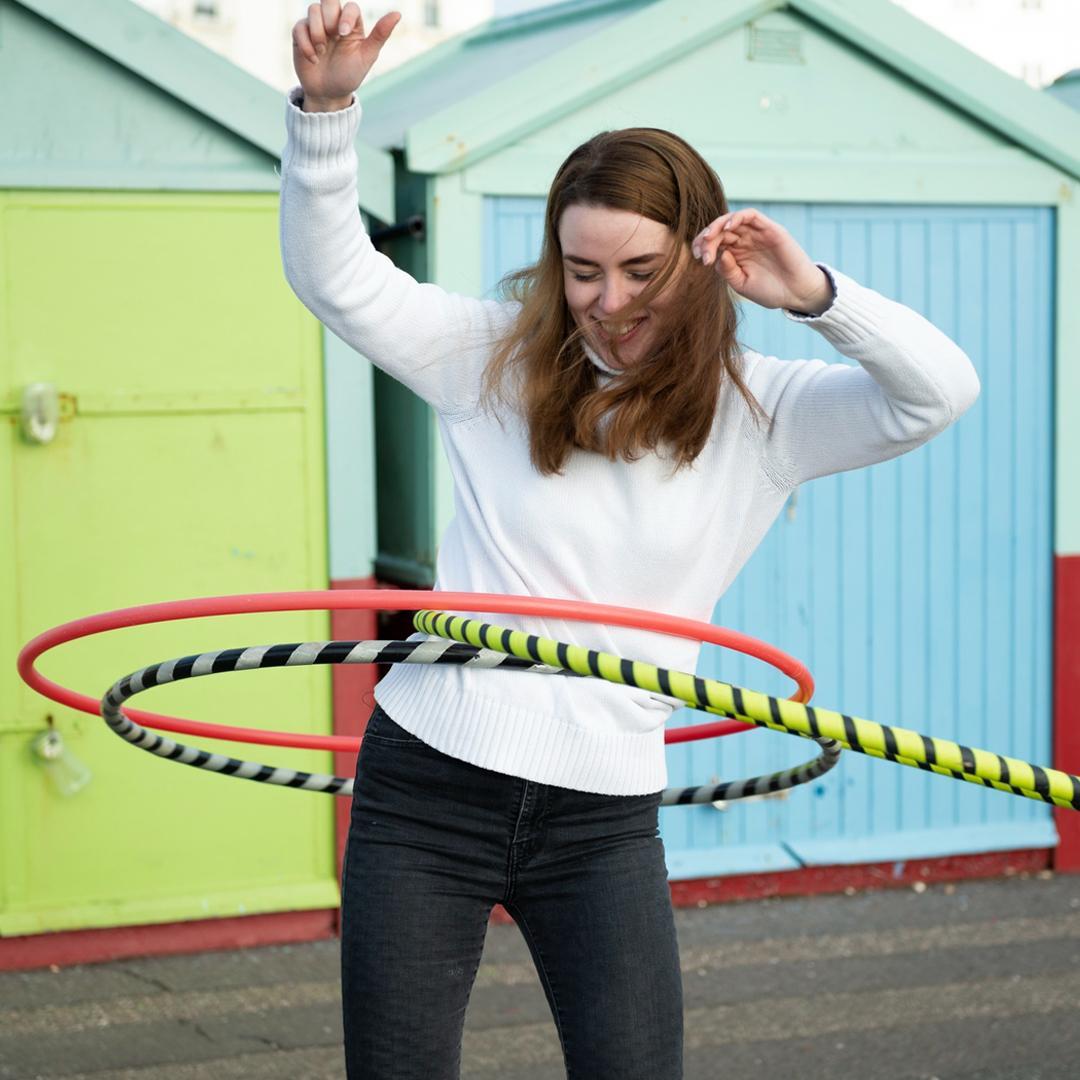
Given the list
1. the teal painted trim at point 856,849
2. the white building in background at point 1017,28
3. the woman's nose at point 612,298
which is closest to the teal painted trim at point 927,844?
the teal painted trim at point 856,849

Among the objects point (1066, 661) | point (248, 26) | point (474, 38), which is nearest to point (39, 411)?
point (474, 38)

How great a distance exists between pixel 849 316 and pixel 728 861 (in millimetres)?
3787

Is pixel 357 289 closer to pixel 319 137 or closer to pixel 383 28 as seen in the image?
pixel 319 137

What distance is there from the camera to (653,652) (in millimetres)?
2541

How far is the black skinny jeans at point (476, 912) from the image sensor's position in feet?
7.96

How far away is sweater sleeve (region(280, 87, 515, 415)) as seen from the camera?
2.37 meters

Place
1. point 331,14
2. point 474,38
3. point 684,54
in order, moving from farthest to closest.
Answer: point 474,38 < point 684,54 < point 331,14

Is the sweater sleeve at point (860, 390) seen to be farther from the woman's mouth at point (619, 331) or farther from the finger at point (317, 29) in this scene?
the finger at point (317, 29)

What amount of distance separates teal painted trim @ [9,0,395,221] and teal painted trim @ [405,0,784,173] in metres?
0.27

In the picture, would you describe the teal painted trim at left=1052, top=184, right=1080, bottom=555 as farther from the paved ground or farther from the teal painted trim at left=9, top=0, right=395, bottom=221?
the teal painted trim at left=9, top=0, right=395, bottom=221

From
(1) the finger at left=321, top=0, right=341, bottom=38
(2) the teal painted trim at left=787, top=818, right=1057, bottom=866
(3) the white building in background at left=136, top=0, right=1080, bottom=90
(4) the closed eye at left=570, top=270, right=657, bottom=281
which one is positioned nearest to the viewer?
(1) the finger at left=321, top=0, right=341, bottom=38

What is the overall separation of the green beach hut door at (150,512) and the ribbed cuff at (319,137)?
285 cm

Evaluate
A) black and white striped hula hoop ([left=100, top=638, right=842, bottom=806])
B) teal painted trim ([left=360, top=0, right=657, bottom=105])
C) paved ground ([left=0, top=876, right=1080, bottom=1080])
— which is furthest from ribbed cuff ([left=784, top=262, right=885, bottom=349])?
teal painted trim ([left=360, top=0, right=657, bottom=105])

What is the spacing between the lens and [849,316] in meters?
2.34
